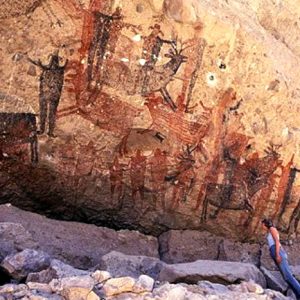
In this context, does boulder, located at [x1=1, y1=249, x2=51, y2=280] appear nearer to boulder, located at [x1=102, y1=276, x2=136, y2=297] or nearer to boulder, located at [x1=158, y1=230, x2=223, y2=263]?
boulder, located at [x1=102, y1=276, x2=136, y2=297]

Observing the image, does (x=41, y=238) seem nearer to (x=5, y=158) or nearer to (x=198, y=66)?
(x=5, y=158)

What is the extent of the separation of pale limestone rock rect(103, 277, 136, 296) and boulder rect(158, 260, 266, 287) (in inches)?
26.4

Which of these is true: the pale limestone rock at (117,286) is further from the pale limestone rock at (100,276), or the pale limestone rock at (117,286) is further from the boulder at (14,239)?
the boulder at (14,239)

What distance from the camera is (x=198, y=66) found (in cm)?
467

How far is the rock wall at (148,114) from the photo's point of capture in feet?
14.8

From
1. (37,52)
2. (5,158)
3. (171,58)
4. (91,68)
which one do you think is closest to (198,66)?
(171,58)

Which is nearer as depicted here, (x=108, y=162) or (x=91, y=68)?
(x=91, y=68)

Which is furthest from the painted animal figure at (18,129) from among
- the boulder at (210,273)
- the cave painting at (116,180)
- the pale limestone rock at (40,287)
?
the pale limestone rock at (40,287)

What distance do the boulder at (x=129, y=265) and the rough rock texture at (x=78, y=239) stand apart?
1.34 ft

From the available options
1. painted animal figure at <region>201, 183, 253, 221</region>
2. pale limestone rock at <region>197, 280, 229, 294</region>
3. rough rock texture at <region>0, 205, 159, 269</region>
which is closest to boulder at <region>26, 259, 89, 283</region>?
pale limestone rock at <region>197, 280, 229, 294</region>

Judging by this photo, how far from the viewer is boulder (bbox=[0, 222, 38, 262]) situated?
13.0ft

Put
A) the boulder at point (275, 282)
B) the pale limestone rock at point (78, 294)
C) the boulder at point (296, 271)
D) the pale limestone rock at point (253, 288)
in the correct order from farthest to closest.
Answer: the boulder at point (296, 271) < the boulder at point (275, 282) < the pale limestone rock at point (253, 288) < the pale limestone rock at point (78, 294)

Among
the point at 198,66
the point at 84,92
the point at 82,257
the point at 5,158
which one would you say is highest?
the point at 198,66

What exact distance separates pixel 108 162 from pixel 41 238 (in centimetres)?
92
